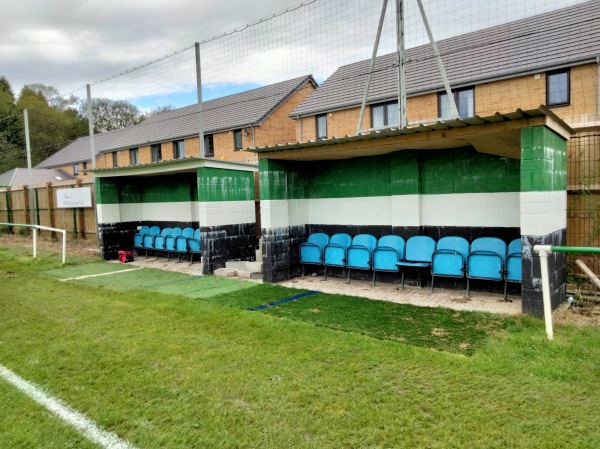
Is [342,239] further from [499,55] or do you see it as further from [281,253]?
[499,55]

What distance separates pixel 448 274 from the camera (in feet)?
20.9

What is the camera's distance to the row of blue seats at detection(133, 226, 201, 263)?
10281 millimetres

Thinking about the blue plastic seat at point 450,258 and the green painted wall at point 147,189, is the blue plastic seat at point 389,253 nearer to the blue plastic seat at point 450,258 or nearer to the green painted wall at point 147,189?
the blue plastic seat at point 450,258

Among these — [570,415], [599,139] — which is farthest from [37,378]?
[599,139]

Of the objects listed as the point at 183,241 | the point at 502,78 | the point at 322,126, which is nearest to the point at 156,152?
the point at 322,126

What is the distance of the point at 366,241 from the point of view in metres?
7.59

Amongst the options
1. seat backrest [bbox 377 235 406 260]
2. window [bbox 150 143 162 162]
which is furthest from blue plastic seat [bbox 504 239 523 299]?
window [bbox 150 143 162 162]

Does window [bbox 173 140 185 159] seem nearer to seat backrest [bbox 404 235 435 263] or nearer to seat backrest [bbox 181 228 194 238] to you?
seat backrest [bbox 181 228 194 238]

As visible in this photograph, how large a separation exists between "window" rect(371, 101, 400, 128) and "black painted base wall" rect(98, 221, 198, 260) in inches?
340

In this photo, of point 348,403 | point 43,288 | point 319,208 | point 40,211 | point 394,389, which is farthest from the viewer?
point 40,211

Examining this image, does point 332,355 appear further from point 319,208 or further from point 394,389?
point 319,208

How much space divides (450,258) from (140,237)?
8.69 metres

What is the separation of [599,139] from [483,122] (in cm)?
232

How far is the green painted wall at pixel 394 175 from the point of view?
651 cm
